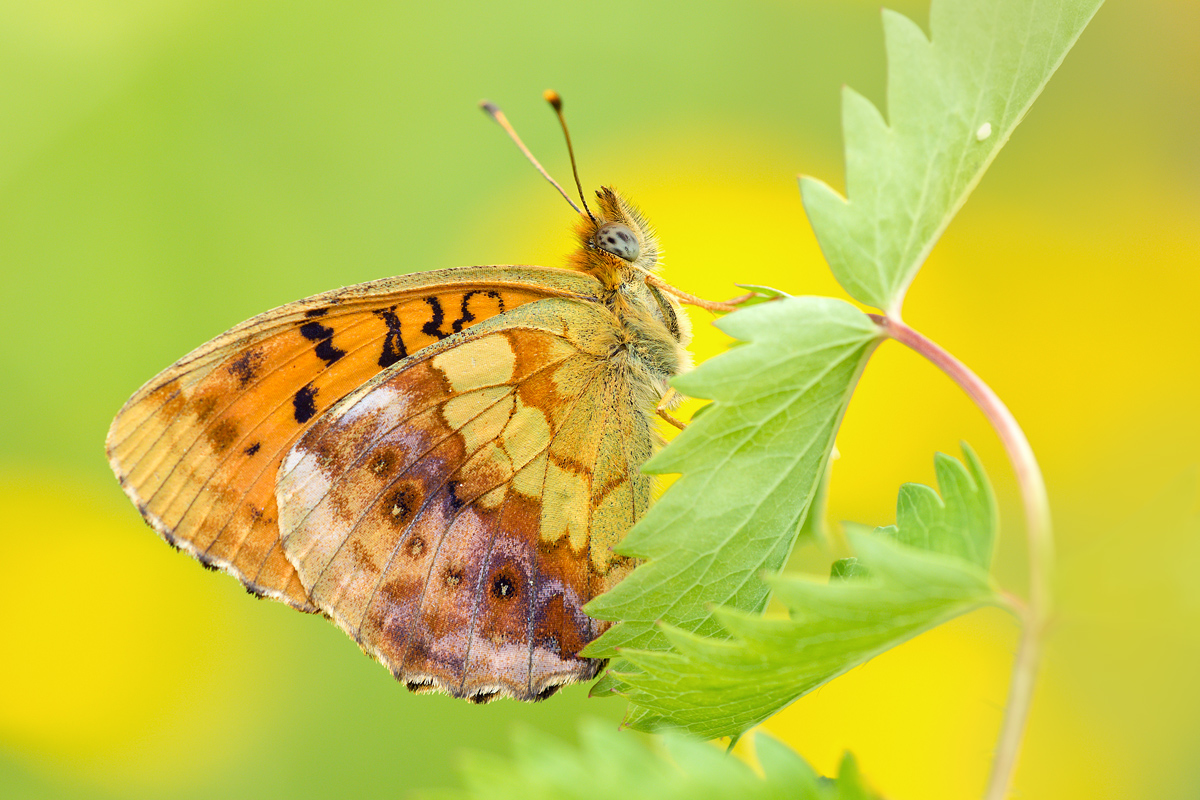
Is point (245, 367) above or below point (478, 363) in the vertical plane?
above

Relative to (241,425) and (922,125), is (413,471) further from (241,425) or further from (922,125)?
(922,125)

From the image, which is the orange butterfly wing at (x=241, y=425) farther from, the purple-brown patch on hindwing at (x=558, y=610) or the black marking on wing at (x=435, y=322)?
the purple-brown patch on hindwing at (x=558, y=610)

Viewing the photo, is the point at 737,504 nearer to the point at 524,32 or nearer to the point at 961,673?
the point at 961,673

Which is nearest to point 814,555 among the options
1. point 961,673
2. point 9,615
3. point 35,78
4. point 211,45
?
point 961,673

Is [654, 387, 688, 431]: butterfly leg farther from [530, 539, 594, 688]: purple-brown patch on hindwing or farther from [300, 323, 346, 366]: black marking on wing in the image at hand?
[300, 323, 346, 366]: black marking on wing

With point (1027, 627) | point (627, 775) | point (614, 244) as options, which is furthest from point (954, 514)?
point (614, 244)

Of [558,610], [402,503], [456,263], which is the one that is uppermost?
[456,263]

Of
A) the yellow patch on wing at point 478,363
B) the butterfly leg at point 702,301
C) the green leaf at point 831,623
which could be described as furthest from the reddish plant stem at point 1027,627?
the yellow patch on wing at point 478,363

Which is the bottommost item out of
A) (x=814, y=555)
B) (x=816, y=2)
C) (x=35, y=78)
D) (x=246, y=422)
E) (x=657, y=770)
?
(x=814, y=555)
